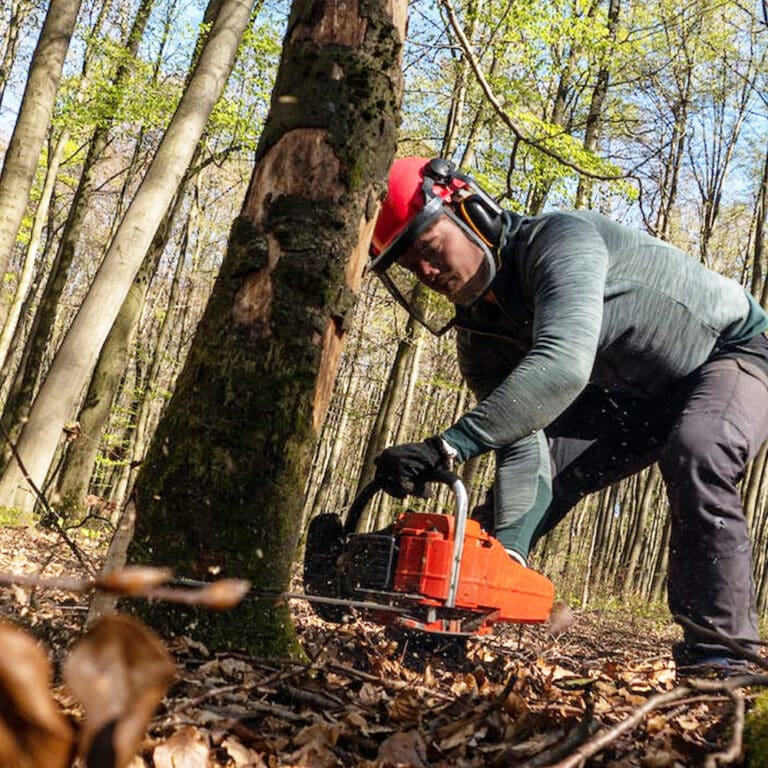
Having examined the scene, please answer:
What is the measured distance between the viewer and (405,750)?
165 cm

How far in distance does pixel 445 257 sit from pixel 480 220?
0.22 metres

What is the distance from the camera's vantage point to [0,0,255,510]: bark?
7711 mm

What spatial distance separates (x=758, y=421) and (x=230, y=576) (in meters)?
2.29

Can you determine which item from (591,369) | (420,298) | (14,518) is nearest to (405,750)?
(591,369)

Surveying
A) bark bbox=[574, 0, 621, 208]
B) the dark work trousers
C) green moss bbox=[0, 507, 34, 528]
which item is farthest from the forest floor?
bark bbox=[574, 0, 621, 208]

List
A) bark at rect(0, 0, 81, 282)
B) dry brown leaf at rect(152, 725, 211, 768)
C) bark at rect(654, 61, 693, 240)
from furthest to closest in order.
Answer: bark at rect(654, 61, 693, 240), bark at rect(0, 0, 81, 282), dry brown leaf at rect(152, 725, 211, 768)

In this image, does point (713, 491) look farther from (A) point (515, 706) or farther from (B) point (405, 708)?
(B) point (405, 708)

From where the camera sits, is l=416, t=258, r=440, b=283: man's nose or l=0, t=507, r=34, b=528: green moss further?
l=0, t=507, r=34, b=528: green moss

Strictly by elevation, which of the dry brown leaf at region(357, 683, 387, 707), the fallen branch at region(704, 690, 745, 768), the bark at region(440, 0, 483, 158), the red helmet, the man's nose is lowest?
the dry brown leaf at region(357, 683, 387, 707)

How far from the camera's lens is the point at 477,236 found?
3457 millimetres

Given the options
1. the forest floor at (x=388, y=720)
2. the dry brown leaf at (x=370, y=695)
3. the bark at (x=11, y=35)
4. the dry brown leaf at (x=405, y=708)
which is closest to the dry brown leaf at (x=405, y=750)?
the forest floor at (x=388, y=720)

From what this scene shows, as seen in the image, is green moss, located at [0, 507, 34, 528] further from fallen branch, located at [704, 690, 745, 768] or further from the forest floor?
fallen branch, located at [704, 690, 745, 768]

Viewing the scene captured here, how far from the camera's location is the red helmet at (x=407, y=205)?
10.9 ft

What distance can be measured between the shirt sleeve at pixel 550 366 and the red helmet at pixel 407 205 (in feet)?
2.02
